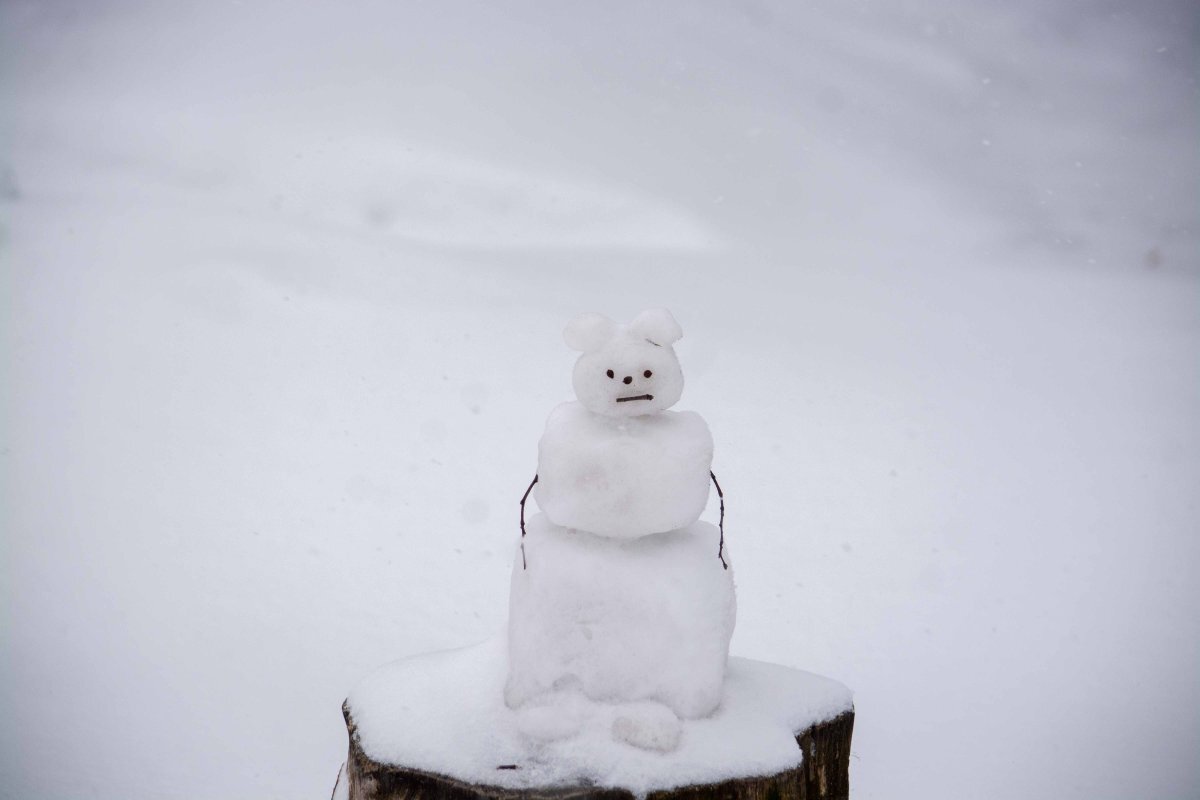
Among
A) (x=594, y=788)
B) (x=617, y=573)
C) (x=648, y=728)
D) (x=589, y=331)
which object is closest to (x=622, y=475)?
(x=617, y=573)

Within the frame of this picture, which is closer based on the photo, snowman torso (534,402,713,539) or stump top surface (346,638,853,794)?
stump top surface (346,638,853,794)

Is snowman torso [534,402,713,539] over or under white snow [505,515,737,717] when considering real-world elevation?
over

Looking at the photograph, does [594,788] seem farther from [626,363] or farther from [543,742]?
[626,363]

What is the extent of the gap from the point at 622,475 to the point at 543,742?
24.7 inches

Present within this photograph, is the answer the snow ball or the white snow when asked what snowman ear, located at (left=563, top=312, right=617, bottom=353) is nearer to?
the white snow

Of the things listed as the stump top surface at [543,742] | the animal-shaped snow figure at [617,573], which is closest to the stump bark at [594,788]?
the stump top surface at [543,742]

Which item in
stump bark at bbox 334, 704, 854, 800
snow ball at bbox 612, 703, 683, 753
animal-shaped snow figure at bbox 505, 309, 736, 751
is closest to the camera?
stump bark at bbox 334, 704, 854, 800

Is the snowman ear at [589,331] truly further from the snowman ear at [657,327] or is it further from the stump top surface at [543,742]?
the stump top surface at [543,742]

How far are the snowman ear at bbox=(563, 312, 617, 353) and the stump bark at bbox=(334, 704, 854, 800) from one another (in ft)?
3.20

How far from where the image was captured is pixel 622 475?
209 centimetres

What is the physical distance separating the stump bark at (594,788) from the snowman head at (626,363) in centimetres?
84

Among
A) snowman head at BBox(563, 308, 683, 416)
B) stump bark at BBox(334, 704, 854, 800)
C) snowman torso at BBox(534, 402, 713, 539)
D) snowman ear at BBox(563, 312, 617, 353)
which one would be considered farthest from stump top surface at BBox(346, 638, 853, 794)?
snowman ear at BBox(563, 312, 617, 353)

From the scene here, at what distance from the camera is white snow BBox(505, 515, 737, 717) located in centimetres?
209

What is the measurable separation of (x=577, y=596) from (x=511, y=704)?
0.32 m
